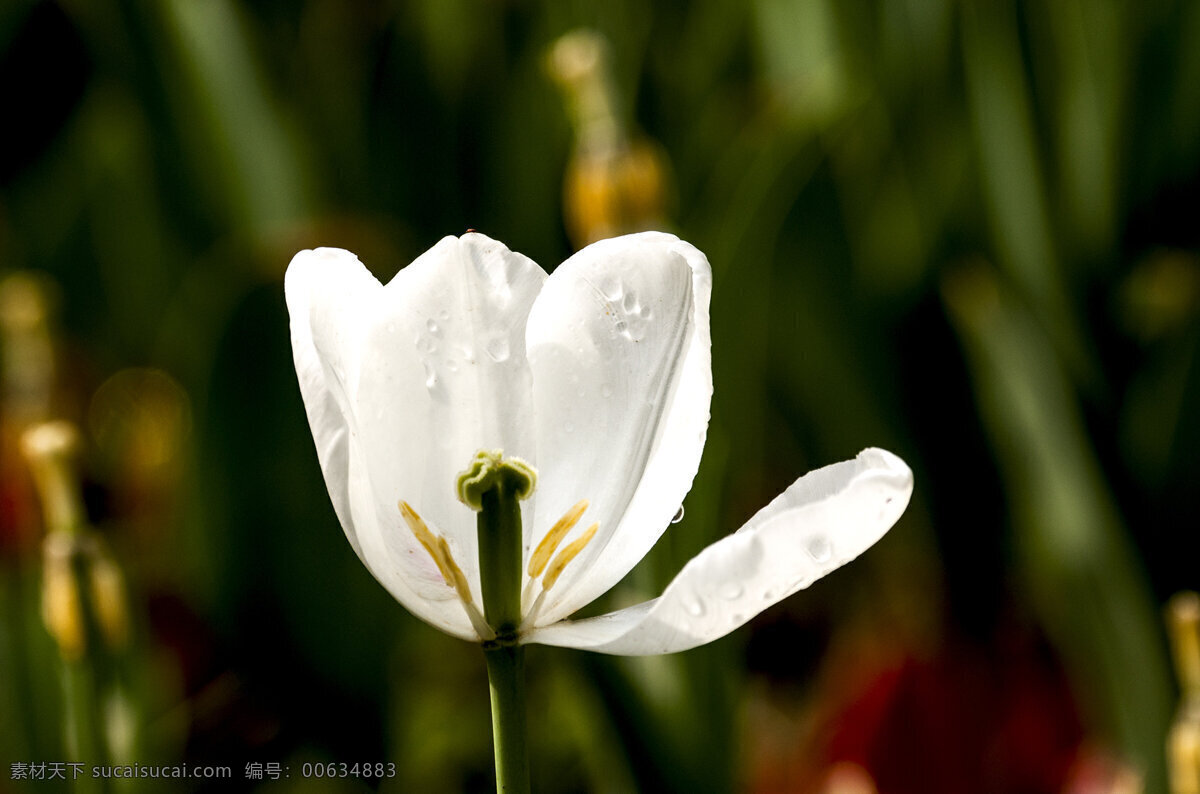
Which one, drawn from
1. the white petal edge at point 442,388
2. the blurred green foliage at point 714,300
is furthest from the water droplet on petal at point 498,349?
the blurred green foliage at point 714,300

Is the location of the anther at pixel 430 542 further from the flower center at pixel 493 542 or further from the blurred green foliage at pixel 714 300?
the blurred green foliage at pixel 714 300

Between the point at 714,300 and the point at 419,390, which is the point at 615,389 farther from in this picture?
the point at 714,300

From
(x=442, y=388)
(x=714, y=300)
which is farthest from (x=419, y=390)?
(x=714, y=300)

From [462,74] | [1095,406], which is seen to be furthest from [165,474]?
[1095,406]

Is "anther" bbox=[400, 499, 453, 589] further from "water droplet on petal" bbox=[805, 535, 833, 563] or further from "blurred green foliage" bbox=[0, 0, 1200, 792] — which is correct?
"blurred green foliage" bbox=[0, 0, 1200, 792]

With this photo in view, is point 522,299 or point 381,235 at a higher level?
point 381,235

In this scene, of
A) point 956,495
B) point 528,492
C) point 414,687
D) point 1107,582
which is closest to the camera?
point 528,492

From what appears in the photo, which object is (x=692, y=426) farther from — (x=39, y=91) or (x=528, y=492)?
(x=39, y=91)

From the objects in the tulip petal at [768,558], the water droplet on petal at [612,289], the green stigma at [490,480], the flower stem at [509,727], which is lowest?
the flower stem at [509,727]
